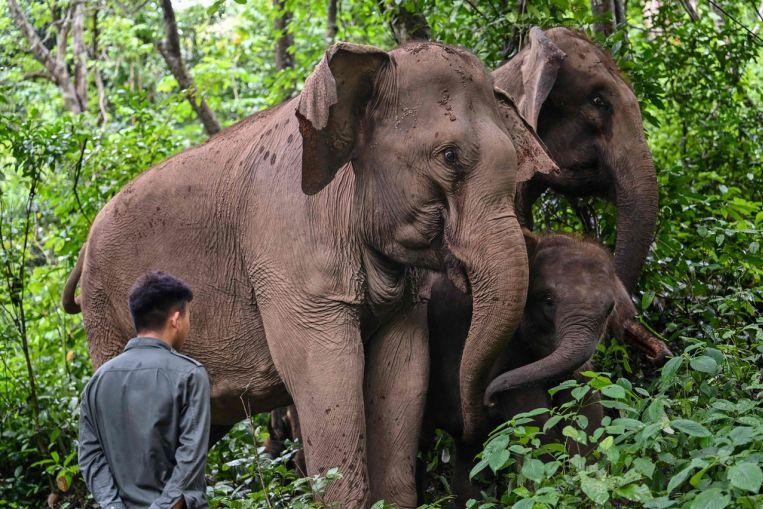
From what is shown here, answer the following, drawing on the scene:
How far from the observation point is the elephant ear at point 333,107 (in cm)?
→ 484

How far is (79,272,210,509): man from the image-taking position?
13.2 feet

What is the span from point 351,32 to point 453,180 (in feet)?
23.3

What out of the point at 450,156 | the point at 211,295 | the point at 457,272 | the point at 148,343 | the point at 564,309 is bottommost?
the point at 564,309

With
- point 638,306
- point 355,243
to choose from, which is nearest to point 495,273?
point 355,243

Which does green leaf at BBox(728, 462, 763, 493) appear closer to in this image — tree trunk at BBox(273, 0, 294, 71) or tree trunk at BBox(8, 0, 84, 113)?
tree trunk at BBox(273, 0, 294, 71)

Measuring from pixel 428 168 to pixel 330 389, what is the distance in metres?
1.00

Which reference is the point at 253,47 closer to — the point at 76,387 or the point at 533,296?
the point at 76,387

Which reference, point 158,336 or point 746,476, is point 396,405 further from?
point 746,476

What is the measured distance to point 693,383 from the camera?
5.20 meters

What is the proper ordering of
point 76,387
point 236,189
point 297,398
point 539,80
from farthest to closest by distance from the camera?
1. point 76,387
2. point 539,80
3. point 236,189
4. point 297,398

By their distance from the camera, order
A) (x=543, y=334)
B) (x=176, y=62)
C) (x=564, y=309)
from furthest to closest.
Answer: (x=176, y=62) → (x=543, y=334) → (x=564, y=309)

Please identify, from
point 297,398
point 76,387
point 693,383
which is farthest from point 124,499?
point 76,387

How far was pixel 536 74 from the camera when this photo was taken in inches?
252

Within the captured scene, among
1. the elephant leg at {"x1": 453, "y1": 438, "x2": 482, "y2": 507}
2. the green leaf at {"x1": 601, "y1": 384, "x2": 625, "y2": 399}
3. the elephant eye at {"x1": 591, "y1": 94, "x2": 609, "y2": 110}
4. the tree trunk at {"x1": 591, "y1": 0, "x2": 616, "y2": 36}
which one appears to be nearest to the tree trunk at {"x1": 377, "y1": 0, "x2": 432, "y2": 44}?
the tree trunk at {"x1": 591, "y1": 0, "x2": 616, "y2": 36}
